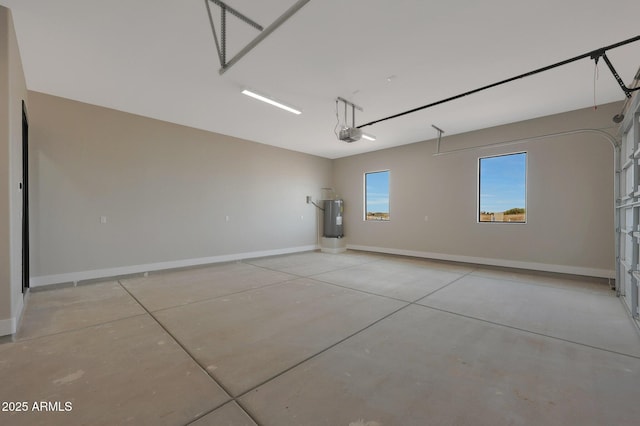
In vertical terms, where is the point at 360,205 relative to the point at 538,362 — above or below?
above

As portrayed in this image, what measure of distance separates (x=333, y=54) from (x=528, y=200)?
4926 millimetres

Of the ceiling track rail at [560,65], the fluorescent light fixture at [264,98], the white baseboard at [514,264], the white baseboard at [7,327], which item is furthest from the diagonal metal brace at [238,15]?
the white baseboard at [514,264]

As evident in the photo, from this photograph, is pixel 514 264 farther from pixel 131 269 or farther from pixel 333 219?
pixel 131 269

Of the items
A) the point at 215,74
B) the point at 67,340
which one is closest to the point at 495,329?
the point at 67,340

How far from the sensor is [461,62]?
3262 mm

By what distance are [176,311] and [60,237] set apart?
289 cm

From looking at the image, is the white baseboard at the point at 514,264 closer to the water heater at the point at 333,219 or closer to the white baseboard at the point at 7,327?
the water heater at the point at 333,219

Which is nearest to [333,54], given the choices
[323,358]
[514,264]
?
[323,358]

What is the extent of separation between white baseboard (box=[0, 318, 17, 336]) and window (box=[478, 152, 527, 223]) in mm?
7576

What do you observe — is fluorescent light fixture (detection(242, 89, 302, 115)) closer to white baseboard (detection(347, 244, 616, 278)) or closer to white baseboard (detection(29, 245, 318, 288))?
white baseboard (detection(29, 245, 318, 288))

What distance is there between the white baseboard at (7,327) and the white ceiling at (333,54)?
9.81 feet

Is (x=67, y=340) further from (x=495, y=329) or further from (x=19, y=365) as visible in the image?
(x=495, y=329)

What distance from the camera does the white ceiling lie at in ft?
8.11

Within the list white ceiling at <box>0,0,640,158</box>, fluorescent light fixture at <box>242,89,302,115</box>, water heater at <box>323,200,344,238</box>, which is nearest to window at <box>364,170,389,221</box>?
water heater at <box>323,200,344,238</box>
